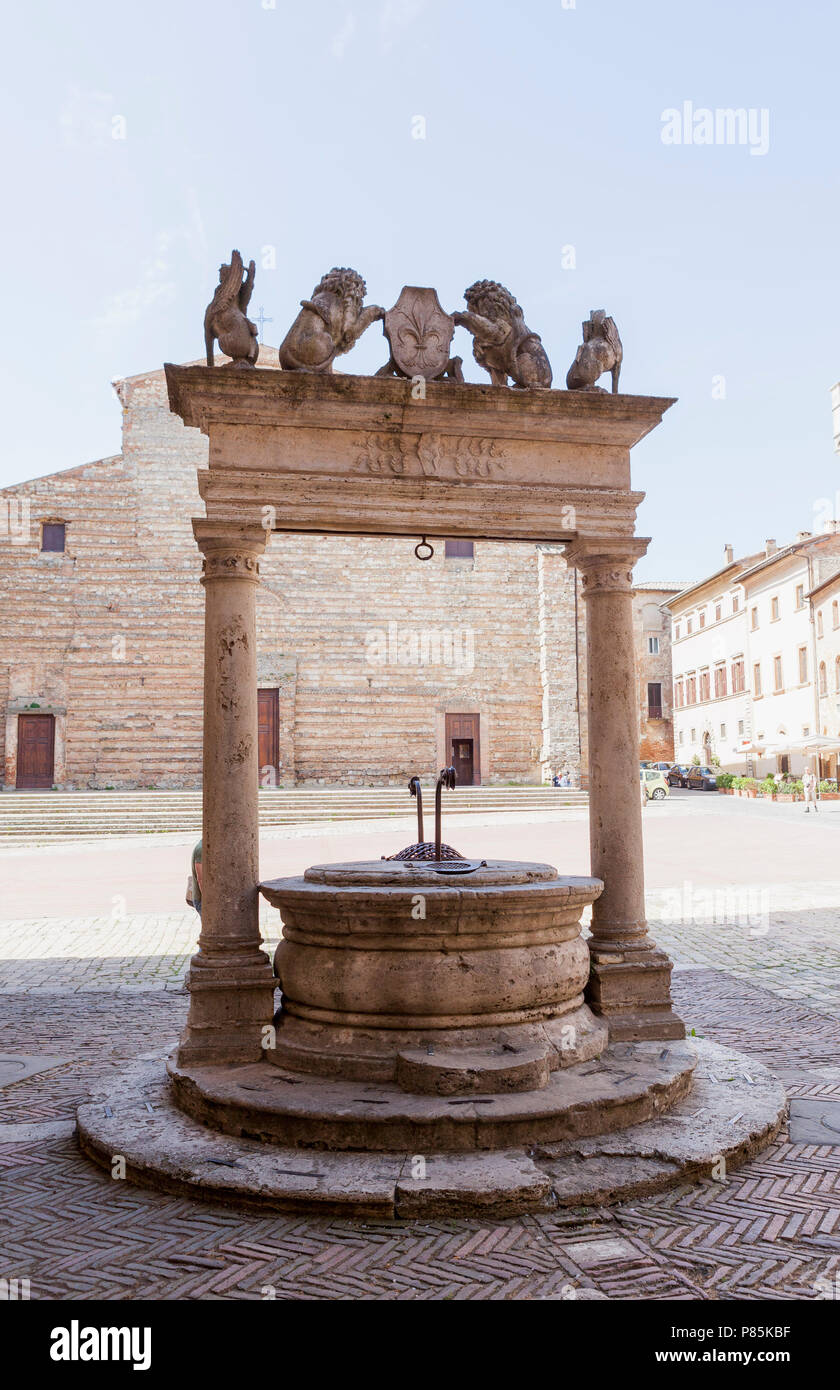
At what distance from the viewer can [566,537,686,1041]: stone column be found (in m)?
5.12

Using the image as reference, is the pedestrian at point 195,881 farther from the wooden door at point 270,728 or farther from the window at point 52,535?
the window at point 52,535

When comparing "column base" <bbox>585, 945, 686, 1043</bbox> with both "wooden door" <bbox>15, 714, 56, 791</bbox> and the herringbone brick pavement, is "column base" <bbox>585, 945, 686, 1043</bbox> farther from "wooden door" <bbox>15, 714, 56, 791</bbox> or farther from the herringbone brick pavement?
"wooden door" <bbox>15, 714, 56, 791</bbox>

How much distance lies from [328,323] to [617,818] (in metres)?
3.07

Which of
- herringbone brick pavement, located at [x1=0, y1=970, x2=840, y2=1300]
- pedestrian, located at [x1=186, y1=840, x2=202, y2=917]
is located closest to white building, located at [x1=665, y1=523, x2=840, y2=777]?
pedestrian, located at [x1=186, y1=840, x2=202, y2=917]

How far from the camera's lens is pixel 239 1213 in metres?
3.62

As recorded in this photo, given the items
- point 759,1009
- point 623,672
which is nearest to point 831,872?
point 759,1009

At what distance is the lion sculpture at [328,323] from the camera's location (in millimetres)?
5145

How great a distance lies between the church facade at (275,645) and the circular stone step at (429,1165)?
26.1 metres

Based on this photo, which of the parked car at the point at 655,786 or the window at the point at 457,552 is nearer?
the window at the point at 457,552

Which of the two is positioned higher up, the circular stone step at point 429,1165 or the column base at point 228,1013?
the column base at point 228,1013

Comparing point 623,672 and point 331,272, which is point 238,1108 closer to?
point 623,672

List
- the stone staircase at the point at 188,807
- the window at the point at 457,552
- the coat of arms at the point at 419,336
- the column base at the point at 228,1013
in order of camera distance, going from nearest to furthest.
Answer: the column base at the point at 228,1013
the coat of arms at the point at 419,336
the stone staircase at the point at 188,807
the window at the point at 457,552

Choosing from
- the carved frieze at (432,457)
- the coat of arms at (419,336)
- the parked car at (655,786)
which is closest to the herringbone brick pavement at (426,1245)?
the carved frieze at (432,457)
